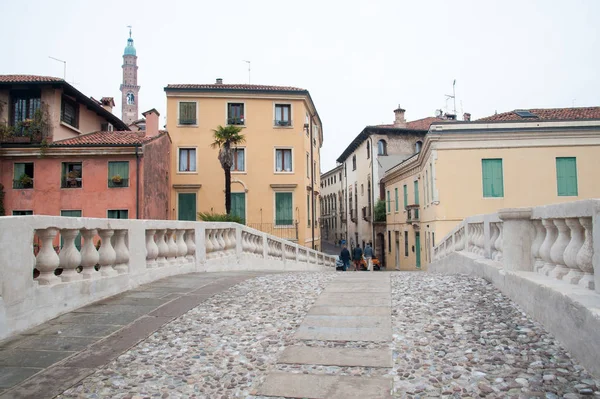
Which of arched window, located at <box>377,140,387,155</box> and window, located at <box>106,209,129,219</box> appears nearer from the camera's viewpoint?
window, located at <box>106,209,129,219</box>

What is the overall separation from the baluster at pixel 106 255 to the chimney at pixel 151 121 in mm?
23706

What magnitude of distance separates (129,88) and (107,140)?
95.0 m

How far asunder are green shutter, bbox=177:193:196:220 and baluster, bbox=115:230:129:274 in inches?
Result: 980

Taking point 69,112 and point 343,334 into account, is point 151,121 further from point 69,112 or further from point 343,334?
point 343,334

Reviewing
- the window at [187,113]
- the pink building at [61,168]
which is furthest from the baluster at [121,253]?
the window at [187,113]

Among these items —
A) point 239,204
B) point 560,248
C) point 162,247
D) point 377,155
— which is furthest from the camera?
point 377,155

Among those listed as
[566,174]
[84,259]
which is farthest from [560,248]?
[566,174]

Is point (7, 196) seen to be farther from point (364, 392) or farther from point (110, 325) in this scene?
point (364, 392)

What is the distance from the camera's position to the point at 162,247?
7.84m

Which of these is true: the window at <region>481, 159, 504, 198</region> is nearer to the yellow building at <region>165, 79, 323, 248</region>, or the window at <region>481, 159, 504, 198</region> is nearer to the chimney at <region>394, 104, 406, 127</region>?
the yellow building at <region>165, 79, 323, 248</region>

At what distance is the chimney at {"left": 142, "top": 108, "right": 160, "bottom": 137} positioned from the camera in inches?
1112

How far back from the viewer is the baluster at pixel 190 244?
29.5 ft

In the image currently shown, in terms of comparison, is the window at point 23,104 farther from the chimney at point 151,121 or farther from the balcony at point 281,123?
the balcony at point 281,123

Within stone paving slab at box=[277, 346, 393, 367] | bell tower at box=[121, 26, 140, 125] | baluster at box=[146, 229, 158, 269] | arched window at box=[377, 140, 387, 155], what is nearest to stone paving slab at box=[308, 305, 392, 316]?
stone paving slab at box=[277, 346, 393, 367]
